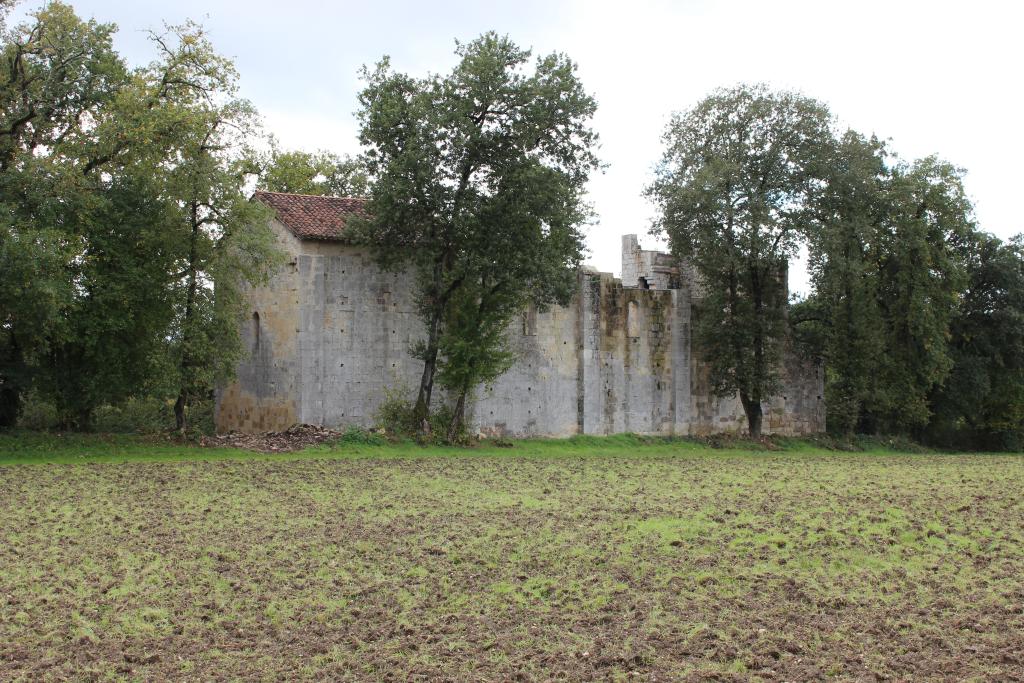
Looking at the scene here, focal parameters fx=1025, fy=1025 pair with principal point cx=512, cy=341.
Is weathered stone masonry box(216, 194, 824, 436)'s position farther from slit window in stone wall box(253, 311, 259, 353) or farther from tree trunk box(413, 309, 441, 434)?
tree trunk box(413, 309, 441, 434)

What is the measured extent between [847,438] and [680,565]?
2974cm

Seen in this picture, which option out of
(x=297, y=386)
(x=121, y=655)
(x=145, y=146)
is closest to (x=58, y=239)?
(x=145, y=146)

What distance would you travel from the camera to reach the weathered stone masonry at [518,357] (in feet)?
104

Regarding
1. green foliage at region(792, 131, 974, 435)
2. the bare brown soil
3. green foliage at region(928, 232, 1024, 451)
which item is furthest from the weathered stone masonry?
the bare brown soil

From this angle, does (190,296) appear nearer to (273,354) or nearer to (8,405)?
(273,354)

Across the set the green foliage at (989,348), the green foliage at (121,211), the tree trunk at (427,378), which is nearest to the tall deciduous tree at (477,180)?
the tree trunk at (427,378)

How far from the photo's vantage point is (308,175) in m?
48.6

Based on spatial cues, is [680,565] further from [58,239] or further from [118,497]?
[58,239]

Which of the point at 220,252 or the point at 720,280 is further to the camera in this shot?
the point at 720,280

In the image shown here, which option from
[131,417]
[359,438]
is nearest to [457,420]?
[359,438]

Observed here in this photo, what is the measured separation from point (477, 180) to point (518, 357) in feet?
22.1

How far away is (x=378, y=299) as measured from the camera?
32.5 m

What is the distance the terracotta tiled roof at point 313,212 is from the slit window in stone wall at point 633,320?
10.5m

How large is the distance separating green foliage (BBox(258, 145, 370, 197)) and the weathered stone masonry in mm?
12344
